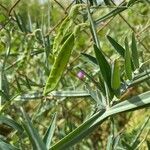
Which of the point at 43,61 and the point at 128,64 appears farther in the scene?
the point at 43,61

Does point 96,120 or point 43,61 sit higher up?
point 43,61

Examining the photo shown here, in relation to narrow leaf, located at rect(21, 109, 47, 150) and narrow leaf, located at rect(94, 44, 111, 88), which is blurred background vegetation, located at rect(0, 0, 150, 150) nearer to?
narrow leaf, located at rect(94, 44, 111, 88)

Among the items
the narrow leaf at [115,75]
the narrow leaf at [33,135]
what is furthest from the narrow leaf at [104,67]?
the narrow leaf at [33,135]

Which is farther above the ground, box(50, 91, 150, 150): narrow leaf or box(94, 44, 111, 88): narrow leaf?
box(94, 44, 111, 88): narrow leaf

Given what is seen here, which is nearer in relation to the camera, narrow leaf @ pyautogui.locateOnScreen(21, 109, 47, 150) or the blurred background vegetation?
narrow leaf @ pyautogui.locateOnScreen(21, 109, 47, 150)

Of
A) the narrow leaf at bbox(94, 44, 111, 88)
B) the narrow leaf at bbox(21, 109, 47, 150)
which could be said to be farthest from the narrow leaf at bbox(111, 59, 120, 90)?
the narrow leaf at bbox(21, 109, 47, 150)

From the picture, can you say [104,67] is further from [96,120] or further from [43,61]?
[43,61]

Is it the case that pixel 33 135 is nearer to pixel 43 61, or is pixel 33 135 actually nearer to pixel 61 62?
pixel 61 62

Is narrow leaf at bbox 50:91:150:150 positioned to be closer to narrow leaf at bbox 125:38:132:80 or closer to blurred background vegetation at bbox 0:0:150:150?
narrow leaf at bbox 125:38:132:80

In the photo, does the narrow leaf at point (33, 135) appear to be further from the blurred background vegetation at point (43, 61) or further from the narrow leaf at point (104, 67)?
the blurred background vegetation at point (43, 61)

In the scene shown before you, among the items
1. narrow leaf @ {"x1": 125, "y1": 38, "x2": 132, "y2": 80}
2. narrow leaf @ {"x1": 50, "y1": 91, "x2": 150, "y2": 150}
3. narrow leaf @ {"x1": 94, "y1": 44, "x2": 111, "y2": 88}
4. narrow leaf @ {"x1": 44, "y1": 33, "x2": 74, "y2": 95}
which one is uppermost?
narrow leaf @ {"x1": 44, "y1": 33, "x2": 74, "y2": 95}

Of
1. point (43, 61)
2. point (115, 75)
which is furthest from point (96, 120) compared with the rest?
point (43, 61)

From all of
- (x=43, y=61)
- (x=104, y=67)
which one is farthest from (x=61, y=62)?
(x=43, y=61)
